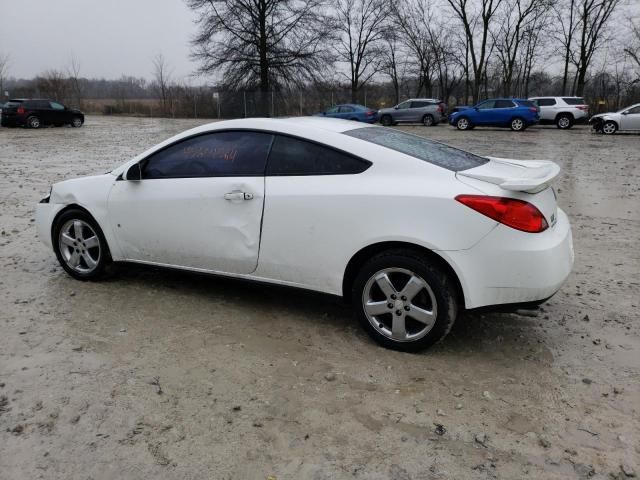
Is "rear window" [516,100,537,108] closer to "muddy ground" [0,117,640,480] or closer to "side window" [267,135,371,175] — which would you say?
"muddy ground" [0,117,640,480]

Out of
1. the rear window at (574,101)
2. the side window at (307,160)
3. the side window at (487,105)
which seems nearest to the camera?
the side window at (307,160)

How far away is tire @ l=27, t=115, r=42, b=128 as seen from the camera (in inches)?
1167

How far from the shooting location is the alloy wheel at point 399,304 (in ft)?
11.2

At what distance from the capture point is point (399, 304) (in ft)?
11.4

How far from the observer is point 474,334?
386cm

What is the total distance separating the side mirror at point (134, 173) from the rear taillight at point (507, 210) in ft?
8.31

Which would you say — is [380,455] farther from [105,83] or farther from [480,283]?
[105,83]

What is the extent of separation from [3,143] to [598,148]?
20442 mm

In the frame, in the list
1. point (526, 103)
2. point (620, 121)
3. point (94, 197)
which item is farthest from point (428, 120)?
point (94, 197)

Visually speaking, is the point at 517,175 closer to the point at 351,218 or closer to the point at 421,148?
the point at 421,148

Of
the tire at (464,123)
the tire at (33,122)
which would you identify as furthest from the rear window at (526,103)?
the tire at (33,122)

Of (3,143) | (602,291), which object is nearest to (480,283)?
(602,291)

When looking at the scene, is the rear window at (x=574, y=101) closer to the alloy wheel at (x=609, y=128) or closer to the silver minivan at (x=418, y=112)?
the alloy wheel at (x=609, y=128)

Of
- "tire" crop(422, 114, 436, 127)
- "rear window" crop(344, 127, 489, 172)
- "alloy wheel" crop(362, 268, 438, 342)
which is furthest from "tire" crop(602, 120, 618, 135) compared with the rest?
"alloy wheel" crop(362, 268, 438, 342)
